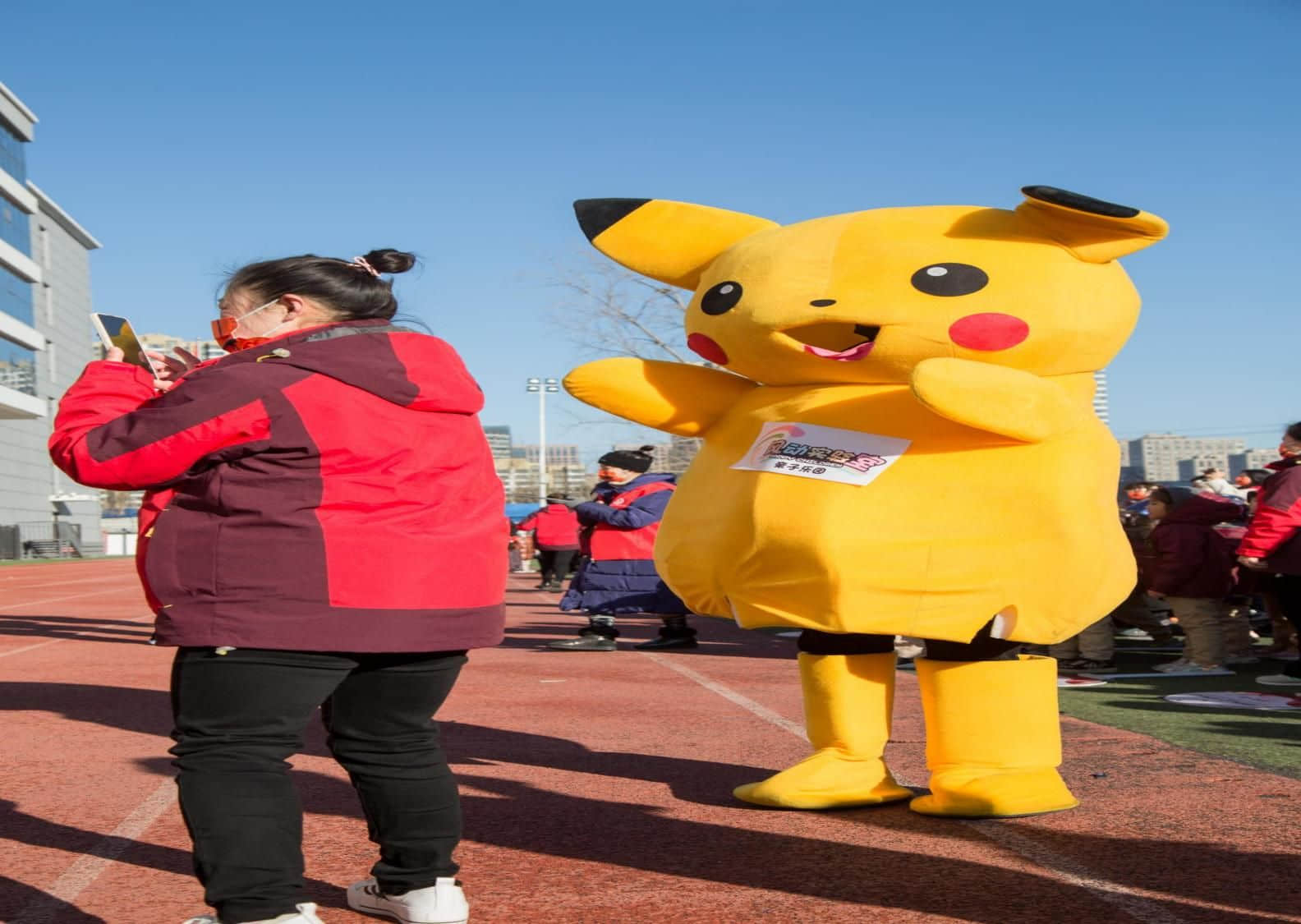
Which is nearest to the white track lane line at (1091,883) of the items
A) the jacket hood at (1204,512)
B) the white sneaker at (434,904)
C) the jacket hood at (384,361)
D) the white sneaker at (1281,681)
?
the white sneaker at (434,904)

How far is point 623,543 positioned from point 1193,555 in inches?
177

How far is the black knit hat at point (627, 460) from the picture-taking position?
11688 millimetres

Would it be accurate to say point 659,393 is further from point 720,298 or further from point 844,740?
point 844,740

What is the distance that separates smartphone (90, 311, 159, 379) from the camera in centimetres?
330

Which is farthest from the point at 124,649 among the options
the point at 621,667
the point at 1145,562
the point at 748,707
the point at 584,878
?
the point at 584,878

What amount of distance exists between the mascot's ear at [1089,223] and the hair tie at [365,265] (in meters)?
2.28

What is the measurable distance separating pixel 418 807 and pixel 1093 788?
9.49 ft

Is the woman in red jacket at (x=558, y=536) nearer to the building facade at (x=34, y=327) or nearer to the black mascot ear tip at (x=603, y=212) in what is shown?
the black mascot ear tip at (x=603, y=212)

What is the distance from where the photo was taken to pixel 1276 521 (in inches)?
338

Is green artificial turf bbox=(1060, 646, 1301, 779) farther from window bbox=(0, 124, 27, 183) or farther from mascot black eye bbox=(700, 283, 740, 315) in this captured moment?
window bbox=(0, 124, 27, 183)

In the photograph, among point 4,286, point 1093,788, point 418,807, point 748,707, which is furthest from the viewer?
point 4,286

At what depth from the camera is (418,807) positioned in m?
3.29

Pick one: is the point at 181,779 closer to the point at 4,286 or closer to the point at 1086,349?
the point at 1086,349

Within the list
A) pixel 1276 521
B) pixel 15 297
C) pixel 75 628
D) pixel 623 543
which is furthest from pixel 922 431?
pixel 15 297
